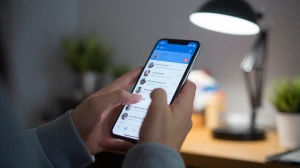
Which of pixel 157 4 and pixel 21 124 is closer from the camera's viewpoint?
pixel 21 124

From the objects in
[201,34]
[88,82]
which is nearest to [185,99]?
[201,34]

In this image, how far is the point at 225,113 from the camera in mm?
1358

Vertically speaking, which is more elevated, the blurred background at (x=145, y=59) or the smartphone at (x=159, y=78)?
the smartphone at (x=159, y=78)

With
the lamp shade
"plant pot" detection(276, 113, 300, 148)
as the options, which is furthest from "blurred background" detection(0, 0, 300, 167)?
the lamp shade

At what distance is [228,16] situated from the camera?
3.28 feet

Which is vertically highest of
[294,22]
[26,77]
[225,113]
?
[294,22]

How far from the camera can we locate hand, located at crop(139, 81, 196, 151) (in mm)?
442

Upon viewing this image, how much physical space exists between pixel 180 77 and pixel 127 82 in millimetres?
110

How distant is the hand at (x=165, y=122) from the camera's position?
44 cm

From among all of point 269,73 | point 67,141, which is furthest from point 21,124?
point 269,73

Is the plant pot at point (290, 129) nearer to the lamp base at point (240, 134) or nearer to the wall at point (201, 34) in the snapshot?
the lamp base at point (240, 134)

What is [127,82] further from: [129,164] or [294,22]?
[294,22]

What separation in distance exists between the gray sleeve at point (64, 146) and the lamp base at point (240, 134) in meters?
0.58

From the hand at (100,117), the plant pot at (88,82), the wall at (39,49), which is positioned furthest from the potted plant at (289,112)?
the wall at (39,49)
